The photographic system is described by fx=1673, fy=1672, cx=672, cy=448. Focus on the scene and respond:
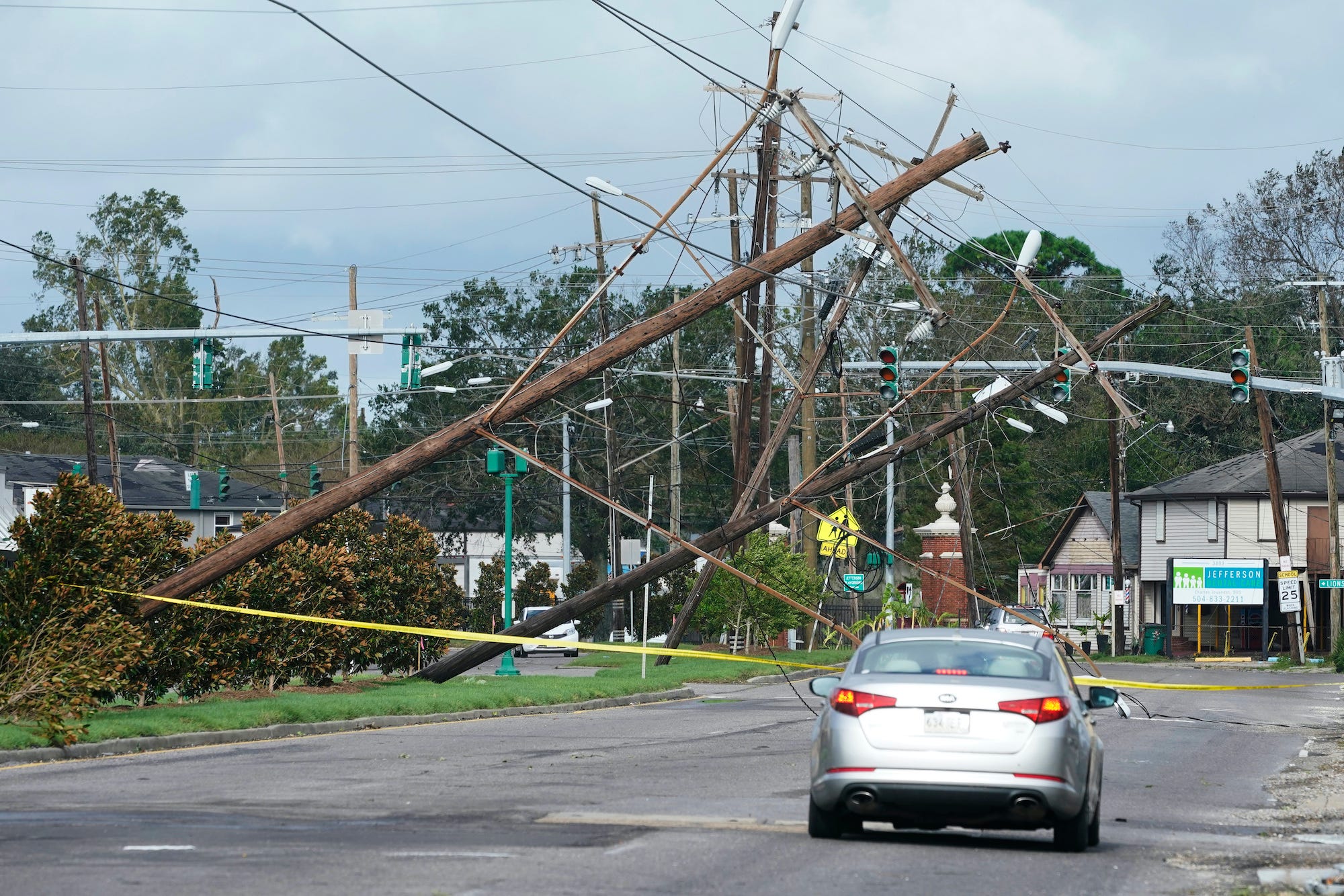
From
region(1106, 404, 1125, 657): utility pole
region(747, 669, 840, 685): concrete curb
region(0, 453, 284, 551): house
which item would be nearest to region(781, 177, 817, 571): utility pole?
region(747, 669, 840, 685): concrete curb

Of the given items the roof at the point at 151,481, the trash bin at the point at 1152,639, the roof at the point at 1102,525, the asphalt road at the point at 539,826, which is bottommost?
the trash bin at the point at 1152,639

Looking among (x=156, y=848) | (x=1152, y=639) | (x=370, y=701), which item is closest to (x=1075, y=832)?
(x=156, y=848)

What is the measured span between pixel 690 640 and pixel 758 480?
39.7 metres

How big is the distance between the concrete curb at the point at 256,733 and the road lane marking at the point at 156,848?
21.7ft

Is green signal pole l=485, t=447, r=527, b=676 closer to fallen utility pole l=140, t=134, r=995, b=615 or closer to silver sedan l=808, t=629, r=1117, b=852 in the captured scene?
fallen utility pole l=140, t=134, r=995, b=615

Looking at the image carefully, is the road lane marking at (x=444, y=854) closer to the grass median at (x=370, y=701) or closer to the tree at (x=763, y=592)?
the grass median at (x=370, y=701)

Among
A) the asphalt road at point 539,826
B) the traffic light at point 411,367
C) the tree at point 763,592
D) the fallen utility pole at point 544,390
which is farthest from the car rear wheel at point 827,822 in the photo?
the tree at point 763,592

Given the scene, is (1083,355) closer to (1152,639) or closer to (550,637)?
(550,637)

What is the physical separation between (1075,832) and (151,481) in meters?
64.6

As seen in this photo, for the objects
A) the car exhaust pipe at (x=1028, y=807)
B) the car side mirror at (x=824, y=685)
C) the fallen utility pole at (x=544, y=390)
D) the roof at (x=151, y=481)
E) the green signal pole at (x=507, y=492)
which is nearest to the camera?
the car exhaust pipe at (x=1028, y=807)

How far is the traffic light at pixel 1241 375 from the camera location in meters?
27.9

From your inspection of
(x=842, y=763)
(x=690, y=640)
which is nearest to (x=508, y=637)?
(x=842, y=763)

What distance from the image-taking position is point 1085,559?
71.6 meters

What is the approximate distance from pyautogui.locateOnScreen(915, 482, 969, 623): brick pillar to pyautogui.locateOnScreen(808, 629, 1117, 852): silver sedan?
4804 cm
